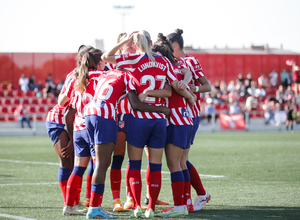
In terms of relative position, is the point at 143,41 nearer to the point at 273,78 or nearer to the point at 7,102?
the point at 7,102

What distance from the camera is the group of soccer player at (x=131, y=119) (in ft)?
16.6

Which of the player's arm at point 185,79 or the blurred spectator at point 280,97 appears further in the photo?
the blurred spectator at point 280,97

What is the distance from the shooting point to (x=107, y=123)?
197 inches

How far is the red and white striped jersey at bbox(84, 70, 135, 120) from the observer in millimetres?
5039

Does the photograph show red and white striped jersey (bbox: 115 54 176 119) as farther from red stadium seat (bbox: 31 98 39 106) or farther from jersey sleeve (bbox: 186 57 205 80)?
red stadium seat (bbox: 31 98 39 106)

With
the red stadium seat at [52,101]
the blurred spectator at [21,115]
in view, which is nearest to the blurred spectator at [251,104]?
the red stadium seat at [52,101]

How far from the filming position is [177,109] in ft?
17.8

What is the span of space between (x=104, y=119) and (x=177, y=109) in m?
0.94

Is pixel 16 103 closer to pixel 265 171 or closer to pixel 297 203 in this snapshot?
pixel 265 171

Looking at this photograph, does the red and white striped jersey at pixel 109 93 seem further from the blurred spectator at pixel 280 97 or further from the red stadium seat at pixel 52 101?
the blurred spectator at pixel 280 97

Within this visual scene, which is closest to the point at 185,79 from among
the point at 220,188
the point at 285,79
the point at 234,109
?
the point at 220,188

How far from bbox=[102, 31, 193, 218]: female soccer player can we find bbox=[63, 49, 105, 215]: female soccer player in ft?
1.14

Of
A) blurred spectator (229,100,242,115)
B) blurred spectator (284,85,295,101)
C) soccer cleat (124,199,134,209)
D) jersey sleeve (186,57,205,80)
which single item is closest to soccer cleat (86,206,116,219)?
soccer cleat (124,199,134,209)

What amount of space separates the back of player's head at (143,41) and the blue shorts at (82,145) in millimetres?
1187
